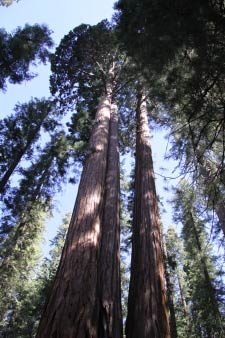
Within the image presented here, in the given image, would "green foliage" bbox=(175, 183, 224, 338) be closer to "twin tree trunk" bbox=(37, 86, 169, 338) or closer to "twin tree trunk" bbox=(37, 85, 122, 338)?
"twin tree trunk" bbox=(37, 86, 169, 338)

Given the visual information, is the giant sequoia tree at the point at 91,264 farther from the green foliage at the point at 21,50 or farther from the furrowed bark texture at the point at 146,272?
the green foliage at the point at 21,50

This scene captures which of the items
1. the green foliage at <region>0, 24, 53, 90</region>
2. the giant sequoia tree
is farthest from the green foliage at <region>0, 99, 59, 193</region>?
the giant sequoia tree

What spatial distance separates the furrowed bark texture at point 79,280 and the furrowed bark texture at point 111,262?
20 cm

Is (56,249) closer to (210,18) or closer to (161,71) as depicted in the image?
(161,71)

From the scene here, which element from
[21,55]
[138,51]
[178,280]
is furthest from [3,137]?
[178,280]

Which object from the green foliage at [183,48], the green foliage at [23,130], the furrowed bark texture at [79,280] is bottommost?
the furrowed bark texture at [79,280]

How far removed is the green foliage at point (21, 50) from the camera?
9898 millimetres

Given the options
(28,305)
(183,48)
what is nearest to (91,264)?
(183,48)

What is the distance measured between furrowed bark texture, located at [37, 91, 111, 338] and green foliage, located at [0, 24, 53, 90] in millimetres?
7811

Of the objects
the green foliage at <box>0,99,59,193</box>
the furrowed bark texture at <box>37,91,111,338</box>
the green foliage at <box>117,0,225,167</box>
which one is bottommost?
the furrowed bark texture at <box>37,91,111,338</box>

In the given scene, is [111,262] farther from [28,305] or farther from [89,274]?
[28,305]

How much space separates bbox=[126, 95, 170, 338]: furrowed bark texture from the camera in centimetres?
308

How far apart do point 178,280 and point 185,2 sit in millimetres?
19262

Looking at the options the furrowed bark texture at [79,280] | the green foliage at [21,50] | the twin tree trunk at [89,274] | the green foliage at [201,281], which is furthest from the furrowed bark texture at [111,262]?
the green foliage at [21,50]
